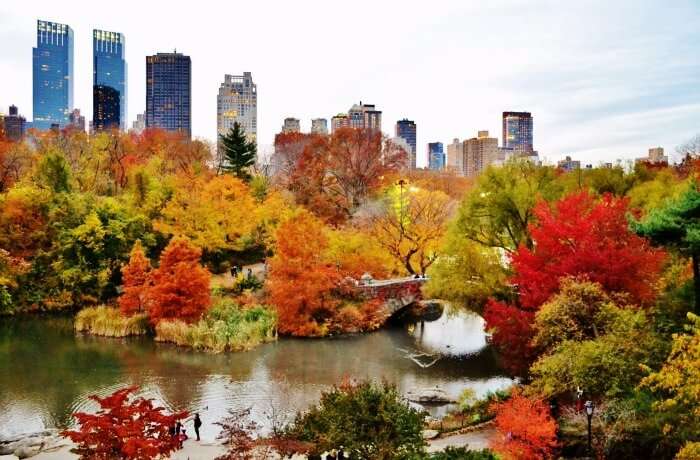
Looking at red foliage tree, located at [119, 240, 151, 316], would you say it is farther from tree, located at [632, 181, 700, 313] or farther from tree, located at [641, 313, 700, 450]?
tree, located at [641, 313, 700, 450]

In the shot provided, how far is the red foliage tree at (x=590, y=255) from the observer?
21.3 metres

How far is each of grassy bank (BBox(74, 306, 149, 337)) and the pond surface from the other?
0.74m

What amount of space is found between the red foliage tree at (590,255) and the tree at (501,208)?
512 cm

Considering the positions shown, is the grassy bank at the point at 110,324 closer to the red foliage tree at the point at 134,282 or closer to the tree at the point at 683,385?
the red foliage tree at the point at 134,282

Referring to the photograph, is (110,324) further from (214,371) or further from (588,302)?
(588,302)

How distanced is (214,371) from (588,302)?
15.7m

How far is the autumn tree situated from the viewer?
42.6 meters

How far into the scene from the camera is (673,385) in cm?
1338

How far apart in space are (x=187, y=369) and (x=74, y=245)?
51.4 feet

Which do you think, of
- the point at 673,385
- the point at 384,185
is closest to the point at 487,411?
the point at 673,385

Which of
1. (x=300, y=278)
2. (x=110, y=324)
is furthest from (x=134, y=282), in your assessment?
(x=300, y=278)

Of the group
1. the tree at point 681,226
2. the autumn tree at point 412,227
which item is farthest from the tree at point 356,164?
the tree at point 681,226

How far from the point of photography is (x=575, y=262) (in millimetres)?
21469

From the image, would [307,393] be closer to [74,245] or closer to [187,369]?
[187,369]
